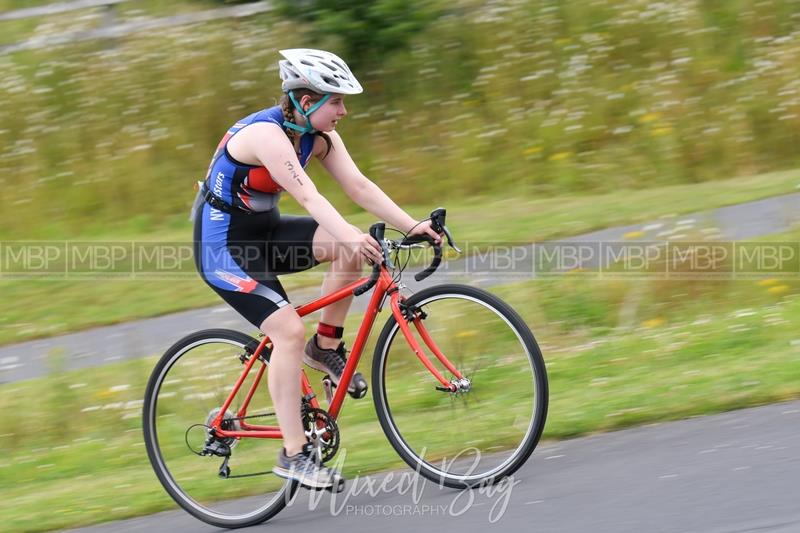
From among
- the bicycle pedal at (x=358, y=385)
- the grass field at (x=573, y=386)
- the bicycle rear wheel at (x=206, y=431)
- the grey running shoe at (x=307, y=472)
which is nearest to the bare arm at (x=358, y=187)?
the bicycle pedal at (x=358, y=385)

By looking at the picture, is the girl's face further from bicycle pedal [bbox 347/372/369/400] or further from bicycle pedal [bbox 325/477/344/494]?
bicycle pedal [bbox 325/477/344/494]

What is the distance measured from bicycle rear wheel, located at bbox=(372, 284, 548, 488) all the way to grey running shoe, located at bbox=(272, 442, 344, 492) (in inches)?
13.3

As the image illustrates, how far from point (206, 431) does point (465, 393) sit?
53.0 inches

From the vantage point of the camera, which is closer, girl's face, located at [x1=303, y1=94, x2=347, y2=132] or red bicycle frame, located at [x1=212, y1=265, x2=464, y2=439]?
girl's face, located at [x1=303, y1=94, x2=347, y2=132]

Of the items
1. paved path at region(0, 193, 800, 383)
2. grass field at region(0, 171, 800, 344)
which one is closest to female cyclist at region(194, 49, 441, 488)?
paved path at region(0, 193, 800, 383)

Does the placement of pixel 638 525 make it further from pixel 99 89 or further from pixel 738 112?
pixel 99 89

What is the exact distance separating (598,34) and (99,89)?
6093mm

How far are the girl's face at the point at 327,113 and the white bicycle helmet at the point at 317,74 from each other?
0.06 meters

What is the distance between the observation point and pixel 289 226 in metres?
5.23

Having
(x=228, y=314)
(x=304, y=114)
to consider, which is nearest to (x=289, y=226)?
(x=304, y=114)

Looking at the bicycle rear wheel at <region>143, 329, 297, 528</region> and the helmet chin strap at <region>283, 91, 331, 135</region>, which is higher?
the helmet chin strap at <region>283, 91, 331, 135</region>

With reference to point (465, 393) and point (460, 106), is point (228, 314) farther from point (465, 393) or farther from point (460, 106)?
point (460, 106)

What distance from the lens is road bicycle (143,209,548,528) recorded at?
491 centimetres

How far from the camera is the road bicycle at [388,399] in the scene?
16.1 ft
